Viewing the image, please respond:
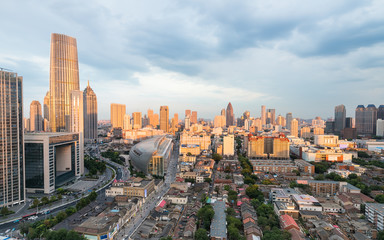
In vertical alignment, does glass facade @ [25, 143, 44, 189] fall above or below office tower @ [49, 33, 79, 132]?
below

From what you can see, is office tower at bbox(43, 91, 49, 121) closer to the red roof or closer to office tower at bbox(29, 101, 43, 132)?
office tower at bbox(29, 101, 43, 132)

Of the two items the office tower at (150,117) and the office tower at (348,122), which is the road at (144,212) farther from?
the office tower at (150,117)

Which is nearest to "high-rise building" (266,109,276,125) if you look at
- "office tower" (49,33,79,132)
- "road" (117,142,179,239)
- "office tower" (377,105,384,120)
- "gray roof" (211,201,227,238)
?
"office tower" (377,105,384,120)

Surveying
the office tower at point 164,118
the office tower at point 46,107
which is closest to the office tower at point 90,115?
the office tower at point 46,107

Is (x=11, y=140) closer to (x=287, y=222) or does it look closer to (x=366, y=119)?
(x=287, y=222)

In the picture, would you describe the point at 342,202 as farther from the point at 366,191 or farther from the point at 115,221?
the point at 115,221

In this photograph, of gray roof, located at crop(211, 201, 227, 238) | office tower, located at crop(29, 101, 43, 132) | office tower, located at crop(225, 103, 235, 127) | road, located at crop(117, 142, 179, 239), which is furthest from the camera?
office tower, located at crop(225, 103, 235, 127)
